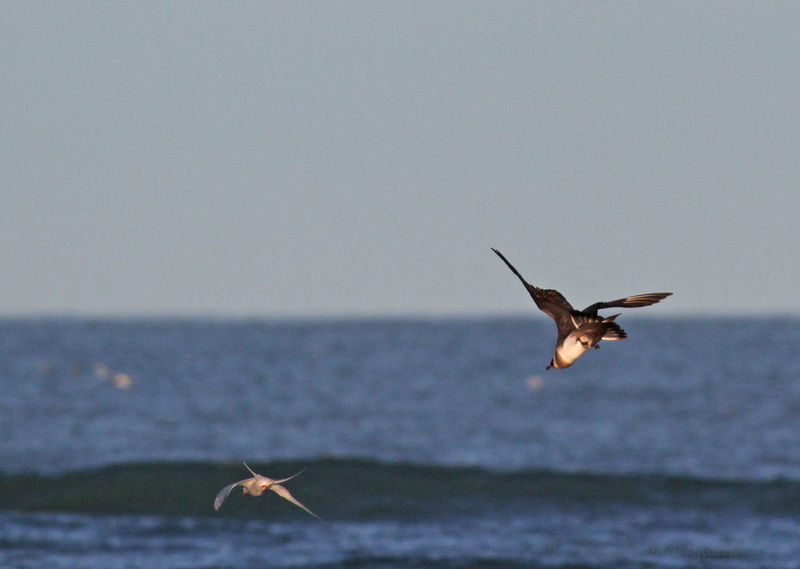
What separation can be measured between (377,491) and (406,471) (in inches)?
97.3

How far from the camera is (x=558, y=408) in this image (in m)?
51.0

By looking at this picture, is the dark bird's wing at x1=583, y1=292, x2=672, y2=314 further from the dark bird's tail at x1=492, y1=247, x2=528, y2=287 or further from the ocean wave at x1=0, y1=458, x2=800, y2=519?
the ocean wave at x1=0, y1=458, x2=800, y2=519

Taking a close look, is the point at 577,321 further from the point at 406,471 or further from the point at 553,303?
the point at 406,471

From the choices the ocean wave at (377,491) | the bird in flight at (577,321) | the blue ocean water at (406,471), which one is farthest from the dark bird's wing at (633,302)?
the ocean wave at (377,491)

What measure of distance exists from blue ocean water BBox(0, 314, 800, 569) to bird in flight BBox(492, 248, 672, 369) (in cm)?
1295

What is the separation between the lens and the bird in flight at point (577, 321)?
27.2 ft

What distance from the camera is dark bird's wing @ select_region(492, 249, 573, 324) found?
9062mm

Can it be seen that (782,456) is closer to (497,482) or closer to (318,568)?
(497,482)

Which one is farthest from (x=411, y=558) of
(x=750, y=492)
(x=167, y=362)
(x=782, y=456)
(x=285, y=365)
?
(x=167, y=362)

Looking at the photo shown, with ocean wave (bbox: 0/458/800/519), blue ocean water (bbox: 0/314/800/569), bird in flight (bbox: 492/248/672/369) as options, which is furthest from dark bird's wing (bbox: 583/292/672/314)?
ocean wave (bbox: 0/458/800/519)

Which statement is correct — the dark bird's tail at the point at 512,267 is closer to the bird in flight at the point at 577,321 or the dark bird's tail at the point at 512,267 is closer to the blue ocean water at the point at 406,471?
the bird in flight at the point at 577,321

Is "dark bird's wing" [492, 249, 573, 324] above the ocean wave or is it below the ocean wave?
above

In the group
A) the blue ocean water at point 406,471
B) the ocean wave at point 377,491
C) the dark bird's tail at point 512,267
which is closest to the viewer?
the dark bird's tail at point 512,267

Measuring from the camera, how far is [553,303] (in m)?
9.14
